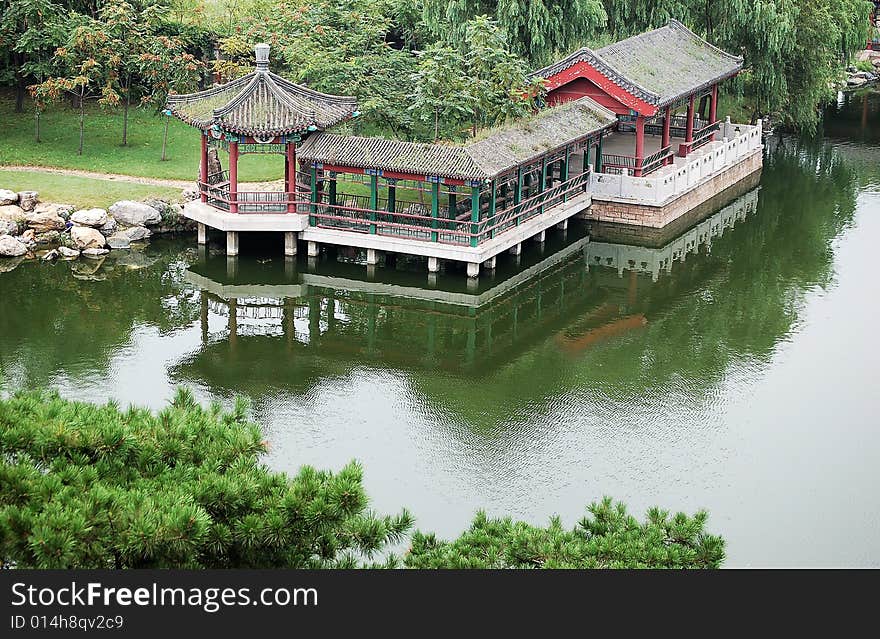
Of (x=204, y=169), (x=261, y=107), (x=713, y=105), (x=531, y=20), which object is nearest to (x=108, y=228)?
(x=204, y=169)

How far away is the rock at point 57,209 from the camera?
32.7m

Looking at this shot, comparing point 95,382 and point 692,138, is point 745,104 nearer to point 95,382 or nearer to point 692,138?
point 692,138

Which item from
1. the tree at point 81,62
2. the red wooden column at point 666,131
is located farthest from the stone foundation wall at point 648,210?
the tree at point 81,62

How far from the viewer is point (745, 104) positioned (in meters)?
46.5

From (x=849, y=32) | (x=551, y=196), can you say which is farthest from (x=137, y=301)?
(x=849, y=32)

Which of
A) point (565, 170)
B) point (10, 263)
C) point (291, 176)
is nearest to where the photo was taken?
point (10, 263)

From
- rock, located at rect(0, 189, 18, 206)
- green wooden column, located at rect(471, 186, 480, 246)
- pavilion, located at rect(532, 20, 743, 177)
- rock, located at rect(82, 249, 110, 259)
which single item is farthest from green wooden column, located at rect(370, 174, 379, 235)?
rock, located at rect(0, 189, 18, 206)

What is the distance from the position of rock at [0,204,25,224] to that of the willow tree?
1473 centimetres

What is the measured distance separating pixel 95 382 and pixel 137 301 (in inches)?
206

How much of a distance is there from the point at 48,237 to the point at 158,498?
2207cm

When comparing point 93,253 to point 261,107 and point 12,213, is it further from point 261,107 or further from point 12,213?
point 261,107

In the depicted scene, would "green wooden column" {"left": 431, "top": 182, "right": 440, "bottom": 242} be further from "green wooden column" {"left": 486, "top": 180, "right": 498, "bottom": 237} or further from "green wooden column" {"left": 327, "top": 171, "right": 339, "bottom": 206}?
"green wooden column" {"left": 327, "top": 171, "right": 339, "bottom": 206}

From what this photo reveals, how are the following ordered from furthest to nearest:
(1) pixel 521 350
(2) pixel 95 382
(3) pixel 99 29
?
(3) pixel 99 29
(1) pixel 521 350
(2) pixel 95 382

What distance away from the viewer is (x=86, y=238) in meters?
32.2
